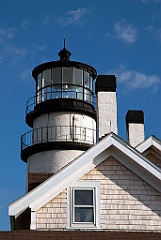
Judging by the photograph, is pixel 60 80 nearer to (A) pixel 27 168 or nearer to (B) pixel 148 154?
(A) pixel 27 168

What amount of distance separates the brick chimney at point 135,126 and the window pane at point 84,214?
421 cm

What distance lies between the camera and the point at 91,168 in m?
13.1

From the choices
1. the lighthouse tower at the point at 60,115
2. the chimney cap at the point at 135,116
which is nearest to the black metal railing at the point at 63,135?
the lighthouse tower at the point at 60,115

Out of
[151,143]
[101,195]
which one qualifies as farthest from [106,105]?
[101,195]

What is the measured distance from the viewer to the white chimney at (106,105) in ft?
46.0

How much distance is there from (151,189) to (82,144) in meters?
13.1

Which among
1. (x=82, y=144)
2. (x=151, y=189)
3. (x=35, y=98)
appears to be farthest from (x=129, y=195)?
(x=35, y=98)

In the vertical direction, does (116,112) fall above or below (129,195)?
above

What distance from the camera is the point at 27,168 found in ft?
86.1

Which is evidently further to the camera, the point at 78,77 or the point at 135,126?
the point at 78,77

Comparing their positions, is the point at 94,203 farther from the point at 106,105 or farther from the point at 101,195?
the point at 106,105

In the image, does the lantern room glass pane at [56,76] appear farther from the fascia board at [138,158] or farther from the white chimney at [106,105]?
the fascia board at [138,158]

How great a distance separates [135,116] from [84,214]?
482cm

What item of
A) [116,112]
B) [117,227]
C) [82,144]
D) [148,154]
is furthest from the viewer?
[82,144]
